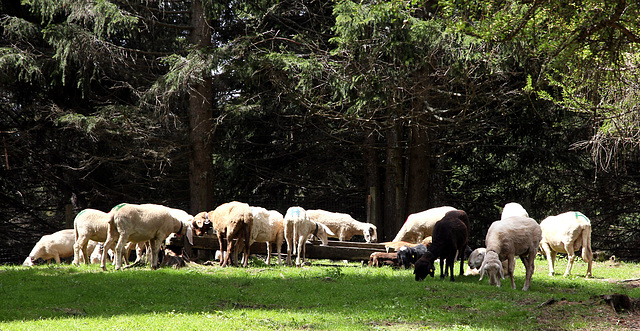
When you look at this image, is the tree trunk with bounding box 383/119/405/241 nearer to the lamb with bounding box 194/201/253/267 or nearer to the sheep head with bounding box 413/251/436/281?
the lamb with bounding box 194/201/253/267

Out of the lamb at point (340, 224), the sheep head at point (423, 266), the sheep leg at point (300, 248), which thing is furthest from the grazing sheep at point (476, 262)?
the lamb at point (340, 224)

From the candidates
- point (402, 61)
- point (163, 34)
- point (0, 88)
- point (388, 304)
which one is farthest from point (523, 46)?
point (0, 88)

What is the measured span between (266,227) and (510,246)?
22.5 feet

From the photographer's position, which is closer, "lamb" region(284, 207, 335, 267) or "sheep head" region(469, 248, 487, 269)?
"sheep head" region(469, 248, 487, 269)

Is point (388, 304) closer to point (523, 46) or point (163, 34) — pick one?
point (523, 46)

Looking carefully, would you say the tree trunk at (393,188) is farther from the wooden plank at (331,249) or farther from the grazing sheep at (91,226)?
the grazing sheep at (91,226)

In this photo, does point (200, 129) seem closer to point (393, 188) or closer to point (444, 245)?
point (393, 188)

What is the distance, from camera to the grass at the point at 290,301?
8.05m

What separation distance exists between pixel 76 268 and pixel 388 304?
8.53 metres

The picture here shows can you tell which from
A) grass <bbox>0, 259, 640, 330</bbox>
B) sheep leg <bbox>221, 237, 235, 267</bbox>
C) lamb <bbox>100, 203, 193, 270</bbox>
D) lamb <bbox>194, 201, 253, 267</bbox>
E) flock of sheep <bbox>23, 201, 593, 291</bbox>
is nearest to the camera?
grass <bbox>0, 259, 640, 330</bbox>

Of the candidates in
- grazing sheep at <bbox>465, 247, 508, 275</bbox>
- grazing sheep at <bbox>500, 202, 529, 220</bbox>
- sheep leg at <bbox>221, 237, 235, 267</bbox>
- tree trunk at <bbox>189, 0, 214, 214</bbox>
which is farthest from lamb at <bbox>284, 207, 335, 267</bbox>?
tree trunk at <bbox>189, 0, 214, 214</bbox>

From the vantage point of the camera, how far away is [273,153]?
25125 mm

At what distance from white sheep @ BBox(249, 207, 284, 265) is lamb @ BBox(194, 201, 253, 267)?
0.37 meters

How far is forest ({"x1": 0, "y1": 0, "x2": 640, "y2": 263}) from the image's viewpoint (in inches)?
679
